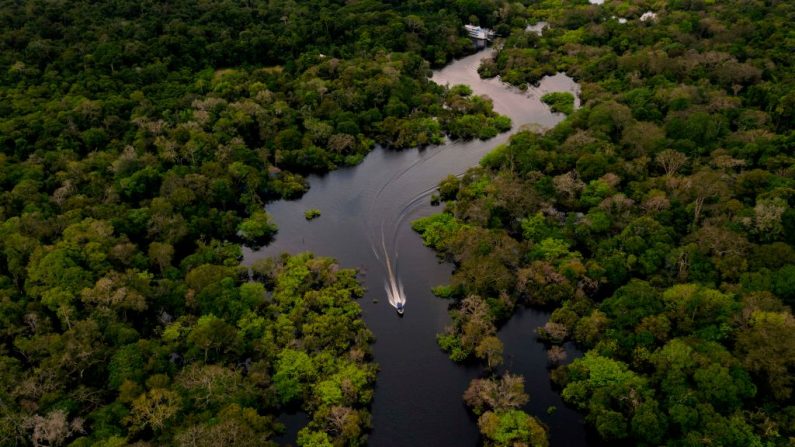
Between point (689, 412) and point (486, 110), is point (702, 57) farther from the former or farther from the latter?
point (689, 412)

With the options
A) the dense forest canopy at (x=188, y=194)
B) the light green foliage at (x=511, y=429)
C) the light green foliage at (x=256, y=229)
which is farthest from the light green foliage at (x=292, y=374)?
the light green foliage at (x=256, y=229)

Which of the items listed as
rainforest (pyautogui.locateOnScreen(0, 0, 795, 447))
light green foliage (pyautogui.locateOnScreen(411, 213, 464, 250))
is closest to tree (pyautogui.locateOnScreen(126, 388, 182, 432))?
rainforest (pyautogui.locateOnScreen(0, 0, 795, 447))

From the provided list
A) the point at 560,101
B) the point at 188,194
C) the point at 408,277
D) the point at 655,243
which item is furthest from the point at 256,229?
the point at 560,101

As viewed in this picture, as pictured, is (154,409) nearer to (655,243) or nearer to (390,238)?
(390,238)

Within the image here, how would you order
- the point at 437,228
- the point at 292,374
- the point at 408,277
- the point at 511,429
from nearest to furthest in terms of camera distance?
the point at 511,429
the point at 292,374
the point at 408,277
the point at 437,228

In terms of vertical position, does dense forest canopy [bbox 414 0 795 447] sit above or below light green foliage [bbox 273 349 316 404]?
below

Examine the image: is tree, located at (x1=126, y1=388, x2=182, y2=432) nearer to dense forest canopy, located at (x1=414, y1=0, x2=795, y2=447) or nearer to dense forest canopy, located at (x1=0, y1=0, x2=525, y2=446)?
dense forest canopy, located at (x1=0, y1=0, x2=525, y2=446)
